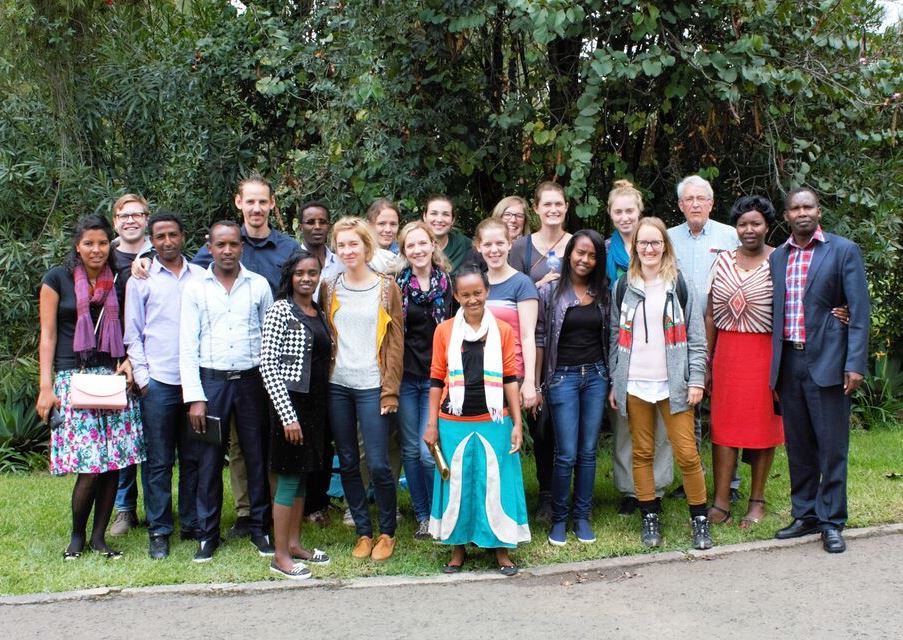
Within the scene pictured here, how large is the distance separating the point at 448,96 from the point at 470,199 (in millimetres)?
942

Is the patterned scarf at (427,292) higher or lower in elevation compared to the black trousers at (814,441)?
higher

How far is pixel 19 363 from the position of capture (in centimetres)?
881

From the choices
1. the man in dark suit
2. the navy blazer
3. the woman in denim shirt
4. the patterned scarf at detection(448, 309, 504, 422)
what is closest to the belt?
the patterned scarf at detection(448, 309, 504, 422)

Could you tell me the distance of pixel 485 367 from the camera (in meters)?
5.45

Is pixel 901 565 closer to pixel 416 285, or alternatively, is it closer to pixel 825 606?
pixel 825 606

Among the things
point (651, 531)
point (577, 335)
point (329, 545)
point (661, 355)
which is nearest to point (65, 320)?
point (329, 545)

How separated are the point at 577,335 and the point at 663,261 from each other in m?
0.71

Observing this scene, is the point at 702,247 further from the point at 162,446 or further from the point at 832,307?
the point at 162,446

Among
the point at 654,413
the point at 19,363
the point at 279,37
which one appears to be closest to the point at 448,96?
the point at 279,37

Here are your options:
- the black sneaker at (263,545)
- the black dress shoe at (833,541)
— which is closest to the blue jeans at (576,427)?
the black dress shoe at (833,541)

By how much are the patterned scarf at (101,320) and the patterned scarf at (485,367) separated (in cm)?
205

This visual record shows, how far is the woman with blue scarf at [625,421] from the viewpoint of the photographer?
20.8 feet

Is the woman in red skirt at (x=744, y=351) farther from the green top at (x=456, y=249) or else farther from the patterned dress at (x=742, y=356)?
the green top at (x=456, y=249)

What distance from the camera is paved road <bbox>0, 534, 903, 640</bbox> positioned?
462 cm
